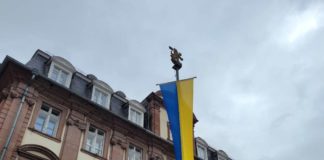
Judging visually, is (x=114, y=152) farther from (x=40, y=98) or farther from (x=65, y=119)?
(x=40, y=98)

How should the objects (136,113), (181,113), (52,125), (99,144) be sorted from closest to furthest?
(181,113)
(52,125)
(99,144)
(136,113)

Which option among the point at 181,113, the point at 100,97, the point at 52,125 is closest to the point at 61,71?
the point at 100,97

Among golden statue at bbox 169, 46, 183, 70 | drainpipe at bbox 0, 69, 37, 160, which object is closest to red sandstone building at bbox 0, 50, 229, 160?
drainpipe at bbox 0, 69, 37, 160

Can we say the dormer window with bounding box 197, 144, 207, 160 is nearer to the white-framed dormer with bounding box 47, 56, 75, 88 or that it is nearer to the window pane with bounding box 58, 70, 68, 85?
the white-framed dormer with bounding box 47, 56, 75, 88

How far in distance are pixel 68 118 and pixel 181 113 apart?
919cm

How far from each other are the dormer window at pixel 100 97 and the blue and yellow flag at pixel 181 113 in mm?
9437

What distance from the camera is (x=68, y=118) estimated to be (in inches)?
759

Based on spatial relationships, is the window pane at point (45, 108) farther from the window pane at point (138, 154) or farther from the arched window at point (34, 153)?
the window pane at point (138, 154)

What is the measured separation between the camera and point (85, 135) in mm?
19625

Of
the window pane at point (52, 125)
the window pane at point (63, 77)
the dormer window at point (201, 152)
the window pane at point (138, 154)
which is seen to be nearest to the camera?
the window pane at point (52, 125)

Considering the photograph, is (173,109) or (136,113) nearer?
(173,109)

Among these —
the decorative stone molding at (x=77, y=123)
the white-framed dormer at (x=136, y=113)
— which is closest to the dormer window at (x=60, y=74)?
the decorative stone molding at (x=77, y=123)

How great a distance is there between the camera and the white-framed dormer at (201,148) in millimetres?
27544

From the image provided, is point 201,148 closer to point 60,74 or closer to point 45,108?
point 60,74
